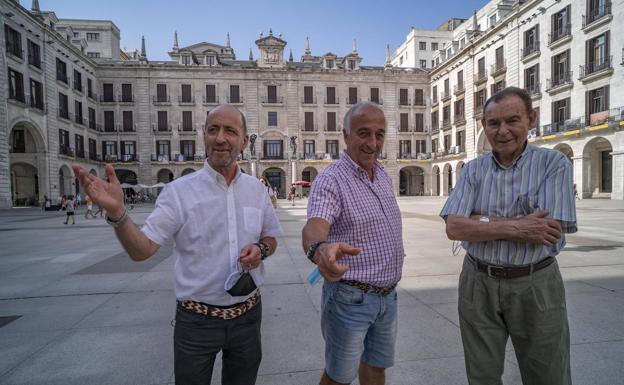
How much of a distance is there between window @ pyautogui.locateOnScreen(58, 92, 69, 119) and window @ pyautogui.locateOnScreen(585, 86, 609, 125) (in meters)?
41.0

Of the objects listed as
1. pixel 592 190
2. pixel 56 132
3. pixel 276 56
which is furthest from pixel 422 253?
pixel 276 56

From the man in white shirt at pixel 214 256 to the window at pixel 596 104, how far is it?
2734 centimetres

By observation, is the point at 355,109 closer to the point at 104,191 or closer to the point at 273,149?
the point at 104,191

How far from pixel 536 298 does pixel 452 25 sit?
59092mm

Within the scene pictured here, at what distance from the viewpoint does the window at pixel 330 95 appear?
39.4 meters

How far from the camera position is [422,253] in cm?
659

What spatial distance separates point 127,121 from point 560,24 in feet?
135

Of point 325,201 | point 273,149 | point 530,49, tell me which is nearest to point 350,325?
point 325,201

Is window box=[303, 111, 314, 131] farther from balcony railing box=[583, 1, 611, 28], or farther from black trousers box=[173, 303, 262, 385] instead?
black trousers box=[173, 303, 262, 385]

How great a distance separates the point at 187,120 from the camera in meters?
37.4

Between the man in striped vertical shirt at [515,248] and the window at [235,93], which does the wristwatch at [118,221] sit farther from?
the window at [235,93]

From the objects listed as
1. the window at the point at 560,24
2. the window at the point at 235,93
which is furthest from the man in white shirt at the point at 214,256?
the window at the point at 235,93

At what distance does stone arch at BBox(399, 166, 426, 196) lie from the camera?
43031 mm

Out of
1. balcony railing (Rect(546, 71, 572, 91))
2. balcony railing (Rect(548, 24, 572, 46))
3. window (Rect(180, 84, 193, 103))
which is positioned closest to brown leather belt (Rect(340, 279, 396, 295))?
balcony railing (Rect(546, 71, 572, 91))
